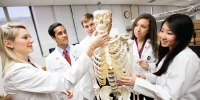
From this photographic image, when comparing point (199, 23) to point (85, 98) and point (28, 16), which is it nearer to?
point (85, 98)

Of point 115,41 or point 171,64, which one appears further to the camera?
point 115,41

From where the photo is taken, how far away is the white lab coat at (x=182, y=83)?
733 mm

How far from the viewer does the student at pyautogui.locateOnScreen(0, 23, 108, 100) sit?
2.32ft

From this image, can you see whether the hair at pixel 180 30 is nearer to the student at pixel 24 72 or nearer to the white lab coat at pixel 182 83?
the white lab coat at pixel 182 83

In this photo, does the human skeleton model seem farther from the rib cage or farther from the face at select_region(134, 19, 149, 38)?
the face at select_region(134, 19, 149, 38)

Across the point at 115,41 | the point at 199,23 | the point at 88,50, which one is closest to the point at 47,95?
the point at 88,50

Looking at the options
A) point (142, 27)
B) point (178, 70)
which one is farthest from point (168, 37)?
point (142, 27)

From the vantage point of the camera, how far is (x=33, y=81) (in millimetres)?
714

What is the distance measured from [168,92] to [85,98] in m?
1.09

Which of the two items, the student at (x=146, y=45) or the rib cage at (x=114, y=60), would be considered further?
the student at (x=146, y=45)

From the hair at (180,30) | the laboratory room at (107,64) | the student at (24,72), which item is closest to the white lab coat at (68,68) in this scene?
the laboratory room at (107,64)

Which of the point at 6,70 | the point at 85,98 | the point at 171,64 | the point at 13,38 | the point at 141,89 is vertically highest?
the point at 13,38

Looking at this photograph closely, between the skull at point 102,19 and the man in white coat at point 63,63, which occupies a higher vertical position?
the skull at point 102,19

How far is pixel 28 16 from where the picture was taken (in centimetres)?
361
